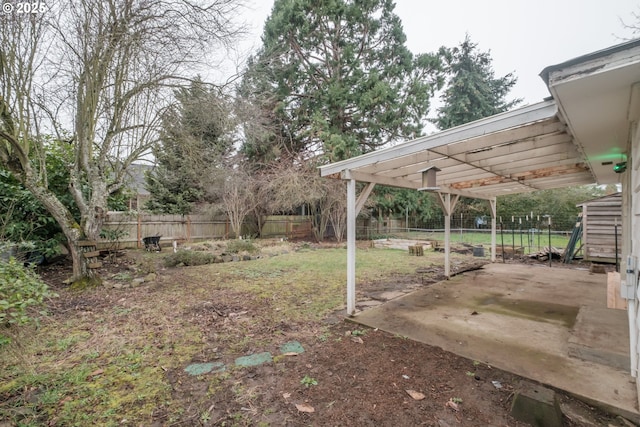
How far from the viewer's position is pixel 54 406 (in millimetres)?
2162

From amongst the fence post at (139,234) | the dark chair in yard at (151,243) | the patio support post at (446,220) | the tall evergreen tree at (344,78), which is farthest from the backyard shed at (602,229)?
the fence post at (139,234)

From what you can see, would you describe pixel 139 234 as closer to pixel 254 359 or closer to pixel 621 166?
pixel 254 359

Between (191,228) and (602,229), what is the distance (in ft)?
49.5

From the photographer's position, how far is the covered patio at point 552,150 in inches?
68.1

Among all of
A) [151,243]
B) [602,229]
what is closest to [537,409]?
[602,229]

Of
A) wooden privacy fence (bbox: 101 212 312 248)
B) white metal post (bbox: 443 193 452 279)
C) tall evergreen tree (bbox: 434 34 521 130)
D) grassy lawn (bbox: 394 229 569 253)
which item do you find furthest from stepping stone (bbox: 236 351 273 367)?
tall evergreen tree (bbox: 434 34 521 130)

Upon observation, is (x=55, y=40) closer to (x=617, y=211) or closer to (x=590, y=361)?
(x=590, y=361)

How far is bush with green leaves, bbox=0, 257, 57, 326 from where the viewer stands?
161 cm

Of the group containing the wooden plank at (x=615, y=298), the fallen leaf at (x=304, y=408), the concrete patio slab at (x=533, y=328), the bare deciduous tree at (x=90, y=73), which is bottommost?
the fallen leaf at (x=304, y=408)

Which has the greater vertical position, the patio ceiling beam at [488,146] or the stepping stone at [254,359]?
the patio ceiling beam at [488,146]

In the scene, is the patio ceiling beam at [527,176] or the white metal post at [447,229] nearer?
the patio ceiling beam at [527,176]

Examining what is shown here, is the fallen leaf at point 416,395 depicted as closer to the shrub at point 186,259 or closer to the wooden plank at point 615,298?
the wooden plank at point 615,298

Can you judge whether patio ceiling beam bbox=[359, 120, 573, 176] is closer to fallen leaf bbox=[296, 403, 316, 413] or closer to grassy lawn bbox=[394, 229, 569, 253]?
fallen leaf bbox=[296, 403, 316, 413]

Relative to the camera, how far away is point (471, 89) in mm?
20188
